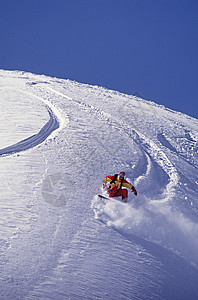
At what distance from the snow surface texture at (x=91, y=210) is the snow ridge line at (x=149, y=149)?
1.8 inches

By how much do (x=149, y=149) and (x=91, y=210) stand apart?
19.6 feet

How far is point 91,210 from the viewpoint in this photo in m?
8.80

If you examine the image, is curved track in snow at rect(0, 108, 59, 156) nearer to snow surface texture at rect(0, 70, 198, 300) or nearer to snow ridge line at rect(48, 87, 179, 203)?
snow surface texture at rect(0, 70, 198, 300)

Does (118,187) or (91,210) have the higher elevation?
(118,187)

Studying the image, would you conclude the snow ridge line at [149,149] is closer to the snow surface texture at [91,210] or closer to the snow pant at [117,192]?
the snow surface texture at [91,210]

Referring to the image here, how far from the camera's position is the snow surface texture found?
6.75 m

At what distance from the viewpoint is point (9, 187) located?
9.13 metres

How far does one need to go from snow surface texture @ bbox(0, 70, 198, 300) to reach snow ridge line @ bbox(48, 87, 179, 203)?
0.15 feet

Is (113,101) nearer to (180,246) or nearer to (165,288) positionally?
(180,246)

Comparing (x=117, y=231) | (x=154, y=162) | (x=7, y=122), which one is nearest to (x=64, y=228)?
(x=117, y=231)

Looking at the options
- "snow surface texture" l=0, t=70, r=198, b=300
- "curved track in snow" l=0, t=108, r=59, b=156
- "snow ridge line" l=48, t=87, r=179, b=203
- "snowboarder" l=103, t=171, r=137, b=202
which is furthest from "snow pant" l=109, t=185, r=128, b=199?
"curved track in snow" l=0, t=108, r=59, b=156

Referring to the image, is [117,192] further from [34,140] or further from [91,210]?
[34,140]

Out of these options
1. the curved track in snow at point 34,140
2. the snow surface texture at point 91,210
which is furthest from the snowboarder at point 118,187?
the curved track in snow at point 34,140

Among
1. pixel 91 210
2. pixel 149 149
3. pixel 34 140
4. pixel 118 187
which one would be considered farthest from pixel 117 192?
pixel 149 149
